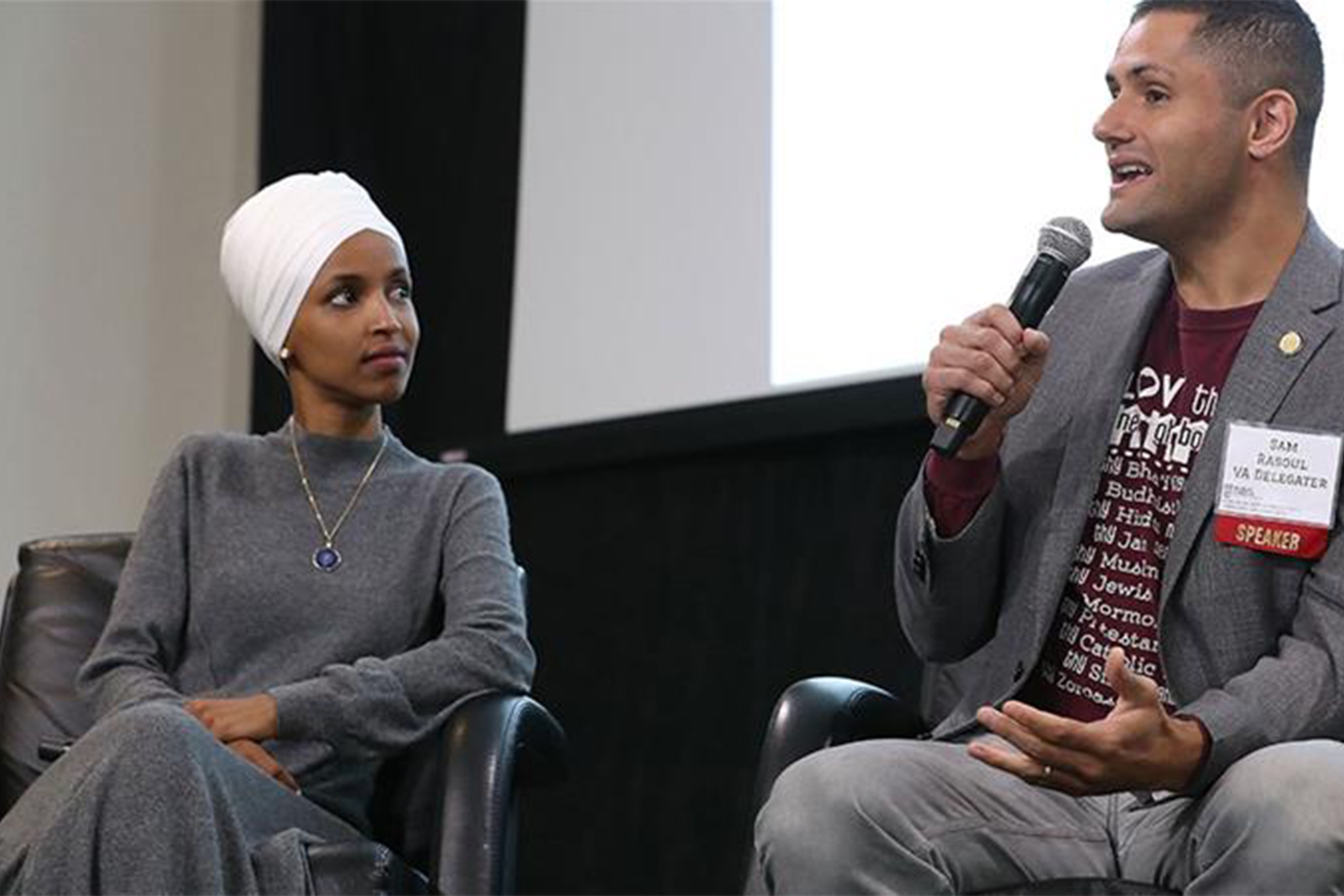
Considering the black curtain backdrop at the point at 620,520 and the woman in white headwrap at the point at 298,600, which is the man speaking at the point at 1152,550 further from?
the black curtain backdrop at the point at 620,520

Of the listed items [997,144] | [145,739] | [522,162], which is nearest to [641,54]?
[522,162]

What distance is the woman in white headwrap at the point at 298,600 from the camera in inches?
87.3

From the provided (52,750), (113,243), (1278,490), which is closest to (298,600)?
(52,750)

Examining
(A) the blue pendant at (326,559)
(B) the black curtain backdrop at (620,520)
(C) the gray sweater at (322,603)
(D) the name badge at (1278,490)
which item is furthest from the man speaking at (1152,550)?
(B) the black curtain backdrop at (620,520)

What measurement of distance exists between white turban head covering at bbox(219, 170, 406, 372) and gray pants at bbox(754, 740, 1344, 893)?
3.41ft

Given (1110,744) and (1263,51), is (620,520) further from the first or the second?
(1110,744)

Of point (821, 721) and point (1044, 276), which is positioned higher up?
point (1044, 276)

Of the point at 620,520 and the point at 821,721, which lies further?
the point at 620,520

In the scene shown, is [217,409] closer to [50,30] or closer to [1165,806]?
[50,30]

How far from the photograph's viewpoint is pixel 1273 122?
2.36m

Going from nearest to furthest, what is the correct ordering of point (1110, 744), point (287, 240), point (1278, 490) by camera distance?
point (1110, 744), point (1278, 490), point (287, 240)

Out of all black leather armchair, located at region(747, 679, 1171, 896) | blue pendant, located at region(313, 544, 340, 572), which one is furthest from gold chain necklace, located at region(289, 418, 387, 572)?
black leather armchair, located at region(747, 679, 1171, 896)

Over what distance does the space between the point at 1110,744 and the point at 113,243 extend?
3.13 meters

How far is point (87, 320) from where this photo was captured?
4.46 meters
